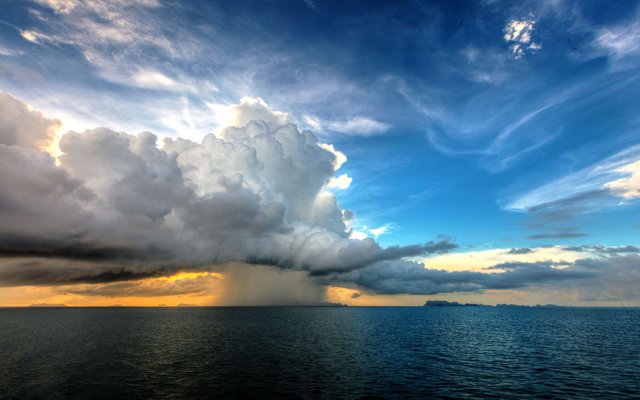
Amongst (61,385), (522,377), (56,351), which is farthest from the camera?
(56,351)

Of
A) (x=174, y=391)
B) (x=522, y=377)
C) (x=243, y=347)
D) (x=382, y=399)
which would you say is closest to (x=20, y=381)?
(x=174, y=391)

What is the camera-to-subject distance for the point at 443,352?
9362cm

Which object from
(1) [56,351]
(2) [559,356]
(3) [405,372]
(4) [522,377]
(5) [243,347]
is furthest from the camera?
(5) [243,347]

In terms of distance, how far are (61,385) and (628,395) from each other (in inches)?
3520

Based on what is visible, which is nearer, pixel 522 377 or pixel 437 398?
pixel 437 398

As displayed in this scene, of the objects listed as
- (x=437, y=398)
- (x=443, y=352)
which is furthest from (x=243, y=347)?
(x=437, y=398)

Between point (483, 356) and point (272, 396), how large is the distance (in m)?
62.8

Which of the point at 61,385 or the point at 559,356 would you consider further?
the point at 559,356

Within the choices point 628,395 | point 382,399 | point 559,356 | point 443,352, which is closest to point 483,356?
point 443,352

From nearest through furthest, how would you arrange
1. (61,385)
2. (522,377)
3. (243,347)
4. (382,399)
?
(382,399)
(61,385)
(522,377)
(243,347)

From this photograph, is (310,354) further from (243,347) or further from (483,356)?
(483,356)

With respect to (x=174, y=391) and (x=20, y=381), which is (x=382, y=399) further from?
(x=20, y=381)

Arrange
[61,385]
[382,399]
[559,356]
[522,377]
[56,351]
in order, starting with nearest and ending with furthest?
1. [382,399]
2. [61,385]
3. [522,377]
4. [559,356]
5. [56,351]

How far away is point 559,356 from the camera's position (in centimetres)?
8575
